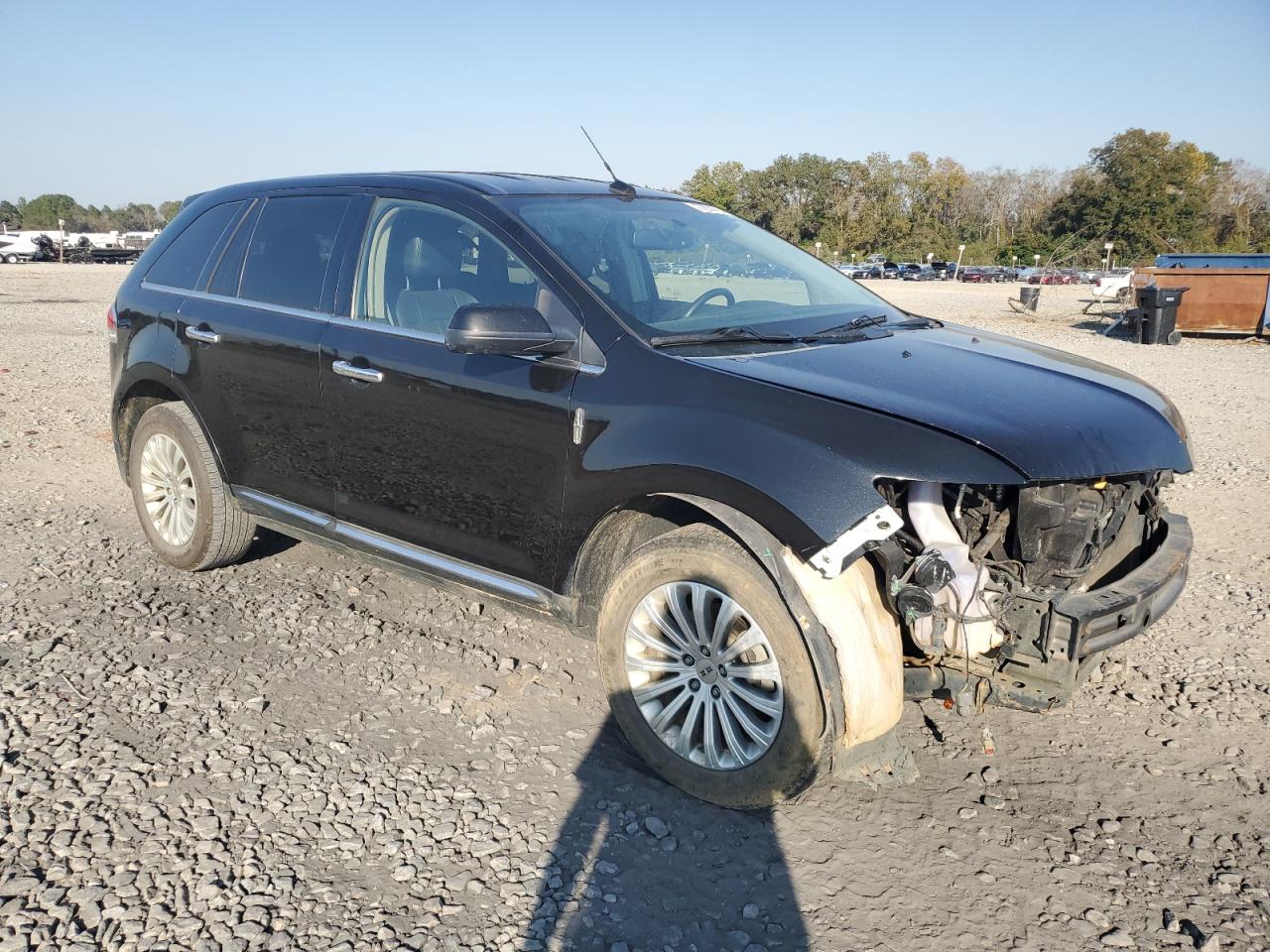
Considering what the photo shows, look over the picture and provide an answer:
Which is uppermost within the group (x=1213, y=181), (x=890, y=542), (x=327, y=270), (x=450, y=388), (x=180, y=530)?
(x=1213, y=181)

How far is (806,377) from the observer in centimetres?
302

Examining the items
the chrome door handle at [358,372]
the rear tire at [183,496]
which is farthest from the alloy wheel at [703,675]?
the rear tire at [183,496]

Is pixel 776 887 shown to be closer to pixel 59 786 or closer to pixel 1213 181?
pixel 59 786

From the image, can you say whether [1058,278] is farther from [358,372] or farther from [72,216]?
[72,216]

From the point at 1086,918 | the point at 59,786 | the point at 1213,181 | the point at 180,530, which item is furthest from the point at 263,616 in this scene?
the point at 1213,181

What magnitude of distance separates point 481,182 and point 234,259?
1449mm

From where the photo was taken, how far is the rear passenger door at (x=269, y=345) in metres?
4.12

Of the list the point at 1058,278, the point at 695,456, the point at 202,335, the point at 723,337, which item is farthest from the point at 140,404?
the point at 1058,278

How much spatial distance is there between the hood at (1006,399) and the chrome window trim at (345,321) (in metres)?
0.47

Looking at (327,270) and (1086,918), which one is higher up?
(327,270)

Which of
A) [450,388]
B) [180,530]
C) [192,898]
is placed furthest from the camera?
[180,530]

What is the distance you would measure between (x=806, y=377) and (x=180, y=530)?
3513 mm

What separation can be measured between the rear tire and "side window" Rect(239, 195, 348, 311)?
84cm

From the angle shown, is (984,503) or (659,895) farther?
(984,503)
